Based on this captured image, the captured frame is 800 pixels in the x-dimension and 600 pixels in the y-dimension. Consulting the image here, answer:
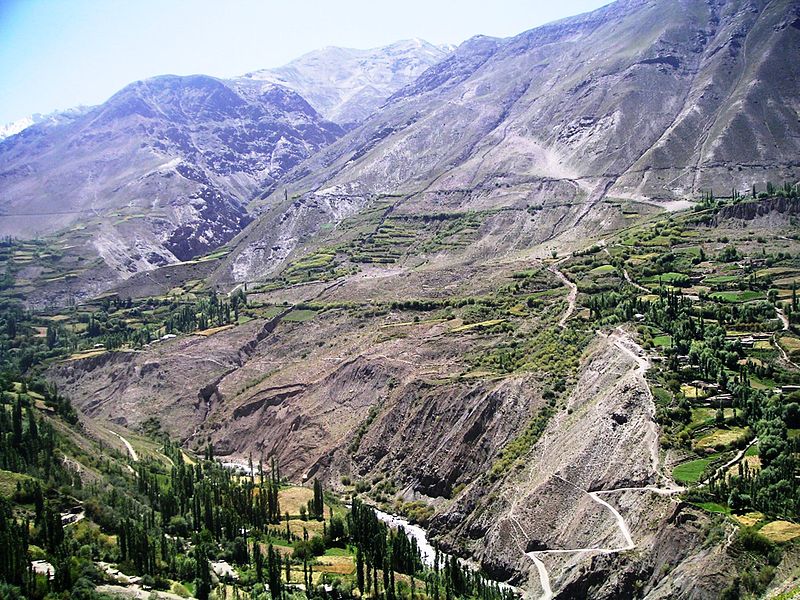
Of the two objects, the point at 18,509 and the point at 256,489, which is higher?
the point at 18,509

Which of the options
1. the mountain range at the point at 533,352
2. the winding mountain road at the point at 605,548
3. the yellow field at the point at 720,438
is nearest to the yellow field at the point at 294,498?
the mountain range at the point at 533,352

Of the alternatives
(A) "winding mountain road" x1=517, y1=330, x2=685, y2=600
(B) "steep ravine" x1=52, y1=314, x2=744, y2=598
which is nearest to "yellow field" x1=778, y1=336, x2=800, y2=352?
(B) "steep ravine" x1=52, y1=314, x2=744, y2=598

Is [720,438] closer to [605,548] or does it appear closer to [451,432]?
[605,548]

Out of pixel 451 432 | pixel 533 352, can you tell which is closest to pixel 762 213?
pixel 533 352

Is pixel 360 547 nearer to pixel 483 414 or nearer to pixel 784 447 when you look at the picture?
pixel 483 414

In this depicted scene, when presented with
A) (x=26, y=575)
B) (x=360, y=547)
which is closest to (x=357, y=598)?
(x=360, y=547)

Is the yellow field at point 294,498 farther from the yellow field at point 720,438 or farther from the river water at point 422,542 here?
the yellow field at point 720,438

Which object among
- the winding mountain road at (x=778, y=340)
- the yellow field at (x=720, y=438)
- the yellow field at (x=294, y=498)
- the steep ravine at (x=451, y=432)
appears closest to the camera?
the steep ravine at (x=451, y=432)

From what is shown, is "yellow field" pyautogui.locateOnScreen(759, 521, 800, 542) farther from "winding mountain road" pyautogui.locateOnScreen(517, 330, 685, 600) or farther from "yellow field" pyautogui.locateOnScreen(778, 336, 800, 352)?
"yellow field" pyautogui.locateOnScreen(778, 336, 800, 352)
